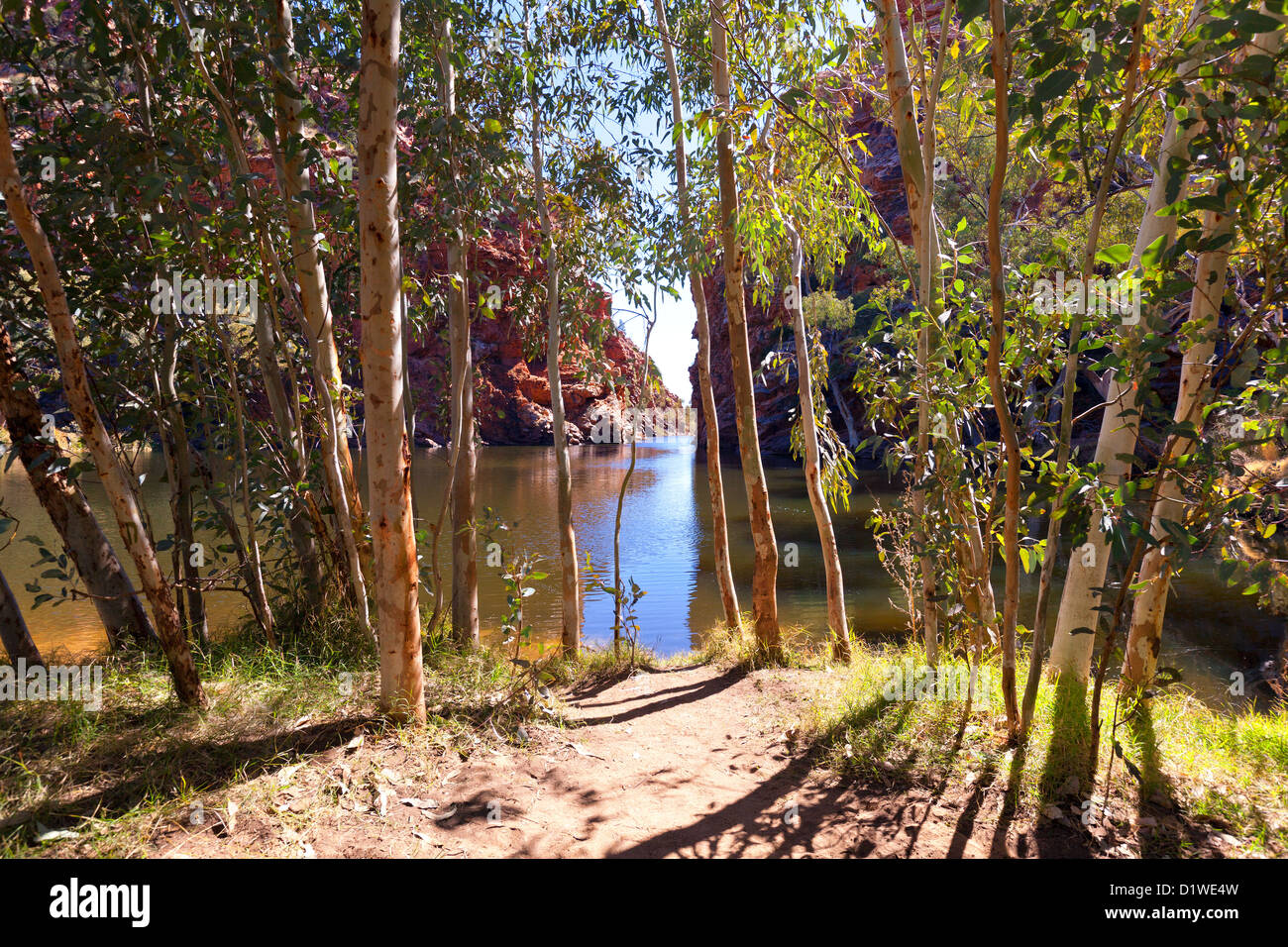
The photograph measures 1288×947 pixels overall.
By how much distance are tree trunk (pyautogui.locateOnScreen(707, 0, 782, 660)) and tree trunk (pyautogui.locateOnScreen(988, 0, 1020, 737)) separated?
6.49ft

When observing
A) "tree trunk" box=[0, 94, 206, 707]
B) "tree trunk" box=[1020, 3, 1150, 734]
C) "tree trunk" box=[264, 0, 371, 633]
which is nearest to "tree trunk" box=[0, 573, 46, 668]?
"tree trunk" box=[0, 94, 206, 707]

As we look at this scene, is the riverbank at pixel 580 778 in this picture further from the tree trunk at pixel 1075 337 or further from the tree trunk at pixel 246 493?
the tree trunk at pixel 1075 337

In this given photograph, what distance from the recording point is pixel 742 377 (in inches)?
185

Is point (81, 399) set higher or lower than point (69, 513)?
higher

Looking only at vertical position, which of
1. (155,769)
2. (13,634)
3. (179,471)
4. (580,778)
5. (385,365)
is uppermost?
(385,365)

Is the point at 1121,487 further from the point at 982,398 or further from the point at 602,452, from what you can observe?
the point at 602,452

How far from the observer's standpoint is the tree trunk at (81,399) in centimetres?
227

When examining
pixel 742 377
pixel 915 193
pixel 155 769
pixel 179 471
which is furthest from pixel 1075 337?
pixel 179 471

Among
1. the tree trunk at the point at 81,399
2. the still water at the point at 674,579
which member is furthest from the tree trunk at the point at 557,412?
the tree trunk at the point at 81,399

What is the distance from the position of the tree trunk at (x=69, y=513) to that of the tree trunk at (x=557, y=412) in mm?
2702

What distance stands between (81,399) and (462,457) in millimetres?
2496

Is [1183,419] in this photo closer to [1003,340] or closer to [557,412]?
[1003,340]
